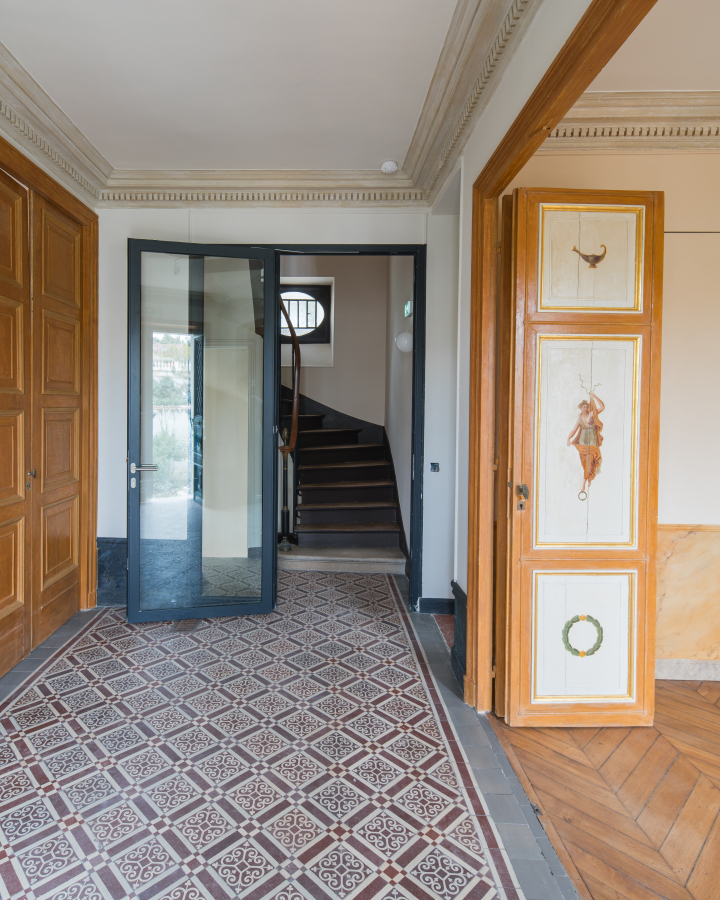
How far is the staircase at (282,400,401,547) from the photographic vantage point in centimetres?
491

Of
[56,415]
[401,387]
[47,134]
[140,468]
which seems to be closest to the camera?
[47,134]

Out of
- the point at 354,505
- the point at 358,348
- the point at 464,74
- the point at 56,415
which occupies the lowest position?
the point at 354,505

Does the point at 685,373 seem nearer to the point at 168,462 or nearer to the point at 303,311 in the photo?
the point at 168,462

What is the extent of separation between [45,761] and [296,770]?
0.98m

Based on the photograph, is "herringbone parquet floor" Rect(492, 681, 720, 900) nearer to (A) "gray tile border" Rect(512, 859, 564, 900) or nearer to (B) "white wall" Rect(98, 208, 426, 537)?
(A) "gray tile border" Rect(512, 859, 564, 900)

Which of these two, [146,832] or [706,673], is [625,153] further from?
[146,832]

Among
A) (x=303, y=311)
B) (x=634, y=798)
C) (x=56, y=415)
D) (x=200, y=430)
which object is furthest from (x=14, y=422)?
(x=303, y=311)

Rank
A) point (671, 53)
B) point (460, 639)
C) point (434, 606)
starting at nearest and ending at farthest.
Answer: point (671, 53)
point (460, 639)
point (434, 606)

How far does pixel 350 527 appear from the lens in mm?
4969

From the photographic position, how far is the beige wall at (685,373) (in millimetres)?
2773

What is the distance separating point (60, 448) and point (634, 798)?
3.43m

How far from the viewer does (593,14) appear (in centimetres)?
145

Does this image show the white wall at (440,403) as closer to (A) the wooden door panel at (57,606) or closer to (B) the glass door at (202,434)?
(B) the glass door at (202,434)

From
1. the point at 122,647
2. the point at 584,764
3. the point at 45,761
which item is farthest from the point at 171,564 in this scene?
the point at 584,764
